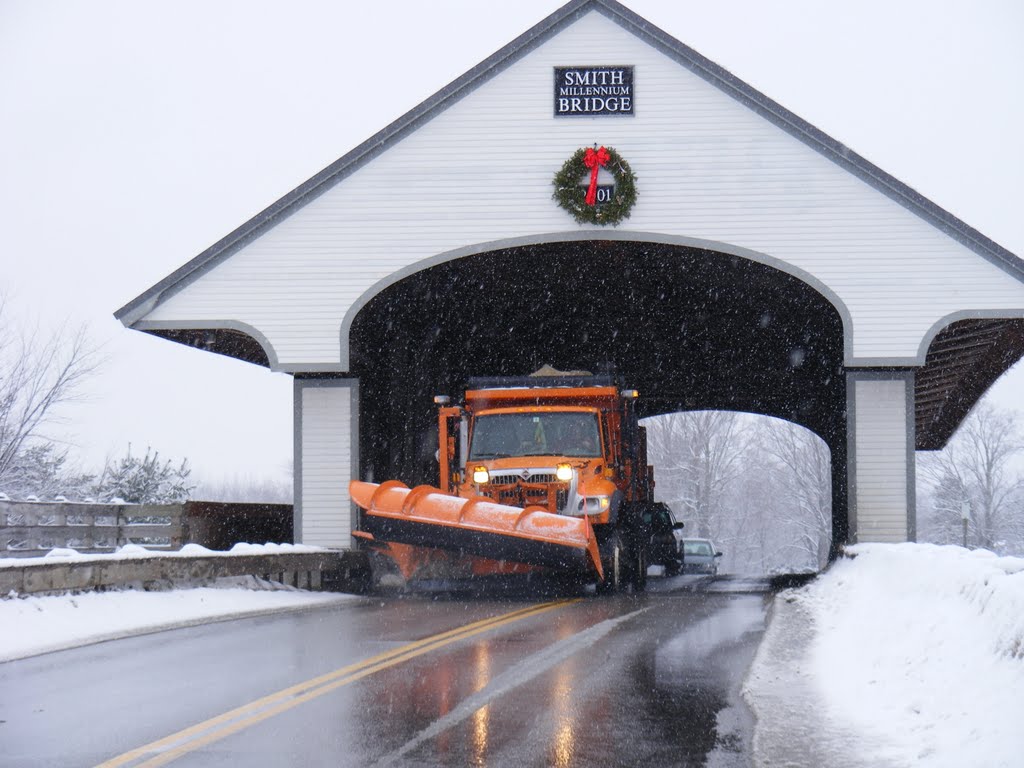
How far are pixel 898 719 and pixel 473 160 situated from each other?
54.5 feet

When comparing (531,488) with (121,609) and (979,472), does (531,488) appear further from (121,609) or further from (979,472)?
(979,472)

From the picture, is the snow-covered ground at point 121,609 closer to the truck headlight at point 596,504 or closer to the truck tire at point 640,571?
the truck headlight at point 596,504

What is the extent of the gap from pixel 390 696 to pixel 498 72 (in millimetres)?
16134

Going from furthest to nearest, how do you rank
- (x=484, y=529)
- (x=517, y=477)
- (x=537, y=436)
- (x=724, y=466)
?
(x=724, y=466) < (x=537, y=436) < (x=517, y=477) < (x=484, y=529)

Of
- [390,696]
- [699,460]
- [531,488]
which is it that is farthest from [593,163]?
[699,460]

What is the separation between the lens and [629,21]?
875 inches

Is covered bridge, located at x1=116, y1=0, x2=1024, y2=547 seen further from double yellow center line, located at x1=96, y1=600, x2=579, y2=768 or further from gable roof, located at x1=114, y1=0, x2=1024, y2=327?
double yellow center line, located at x1=96, y1=600, x2=579, y2=768

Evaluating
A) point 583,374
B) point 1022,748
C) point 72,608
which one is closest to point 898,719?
point 1022,748

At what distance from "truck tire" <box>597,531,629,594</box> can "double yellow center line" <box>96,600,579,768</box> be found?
5957 millimetres

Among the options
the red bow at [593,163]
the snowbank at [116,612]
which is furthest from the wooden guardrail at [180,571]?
the red bow at [593,163]

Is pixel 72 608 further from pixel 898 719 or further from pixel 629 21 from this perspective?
pixel 629 21

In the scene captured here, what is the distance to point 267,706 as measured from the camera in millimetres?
7852

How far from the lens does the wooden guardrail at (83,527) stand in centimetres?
1920

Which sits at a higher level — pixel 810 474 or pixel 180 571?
pixel 810 474
